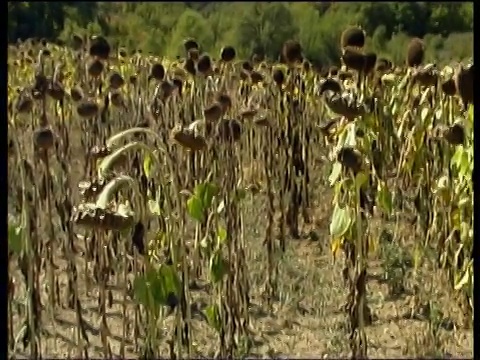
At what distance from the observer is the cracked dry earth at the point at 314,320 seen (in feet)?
5.47

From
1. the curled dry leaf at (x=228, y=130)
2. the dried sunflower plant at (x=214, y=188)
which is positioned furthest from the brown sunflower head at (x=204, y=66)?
the curled dry leaf at (x=228, y=130)

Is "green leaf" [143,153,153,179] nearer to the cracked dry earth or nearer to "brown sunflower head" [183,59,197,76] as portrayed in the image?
the cracked dry earth

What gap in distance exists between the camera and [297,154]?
2.29m

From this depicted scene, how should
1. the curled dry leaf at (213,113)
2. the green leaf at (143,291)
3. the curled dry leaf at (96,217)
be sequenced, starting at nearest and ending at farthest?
the curled dry leaf at (96,217) < the green leaf at (143,291) < the curled dry leaf at (213,113)

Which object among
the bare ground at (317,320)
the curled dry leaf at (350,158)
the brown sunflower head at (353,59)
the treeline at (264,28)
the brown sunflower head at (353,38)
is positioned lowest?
the bare ground at (317,320)

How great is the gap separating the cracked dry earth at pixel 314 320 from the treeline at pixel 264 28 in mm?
810

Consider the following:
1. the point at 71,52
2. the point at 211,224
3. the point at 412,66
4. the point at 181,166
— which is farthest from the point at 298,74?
the point at 71,52

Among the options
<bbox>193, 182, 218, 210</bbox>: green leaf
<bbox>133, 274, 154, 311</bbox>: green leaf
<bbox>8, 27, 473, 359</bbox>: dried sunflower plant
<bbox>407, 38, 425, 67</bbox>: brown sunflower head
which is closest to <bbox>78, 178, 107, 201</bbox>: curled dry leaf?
<bbox>8, 27, 473, 359</bbox>: dried sunflower plant

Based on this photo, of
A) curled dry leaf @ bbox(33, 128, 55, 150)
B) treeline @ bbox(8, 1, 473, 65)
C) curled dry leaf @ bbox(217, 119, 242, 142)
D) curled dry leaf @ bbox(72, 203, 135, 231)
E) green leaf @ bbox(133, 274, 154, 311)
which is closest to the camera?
curled dry leaf @ bbox(72, 203, 135, 231)

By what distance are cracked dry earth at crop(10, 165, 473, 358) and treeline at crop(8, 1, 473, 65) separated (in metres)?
0.81

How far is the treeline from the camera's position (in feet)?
11.9

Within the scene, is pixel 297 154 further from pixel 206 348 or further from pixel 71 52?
pixel 71 52

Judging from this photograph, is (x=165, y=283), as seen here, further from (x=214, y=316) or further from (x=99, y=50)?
(x=99, y=50)

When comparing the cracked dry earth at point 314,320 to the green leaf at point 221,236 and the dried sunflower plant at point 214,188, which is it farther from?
the green leaf at point 221,236
